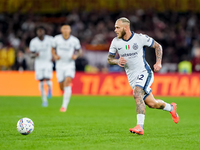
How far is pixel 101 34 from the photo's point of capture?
27.0 metres

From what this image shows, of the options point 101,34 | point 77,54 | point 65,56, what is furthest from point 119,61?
point 101,34

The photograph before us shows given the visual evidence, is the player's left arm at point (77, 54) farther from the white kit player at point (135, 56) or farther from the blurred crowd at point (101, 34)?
the blurred crowd at point (101, 34)

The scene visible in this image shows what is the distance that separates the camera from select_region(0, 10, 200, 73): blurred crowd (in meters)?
24.6

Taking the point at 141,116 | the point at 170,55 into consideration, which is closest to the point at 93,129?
the point at 141,116

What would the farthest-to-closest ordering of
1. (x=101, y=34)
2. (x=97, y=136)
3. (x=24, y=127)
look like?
(x=101, y=34) < (x=97, y=136) < (x=24, y=127)

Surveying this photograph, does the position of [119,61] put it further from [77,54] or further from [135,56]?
[77,54]

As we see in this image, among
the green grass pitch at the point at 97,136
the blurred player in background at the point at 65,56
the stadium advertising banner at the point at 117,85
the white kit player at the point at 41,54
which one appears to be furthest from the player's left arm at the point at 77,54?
the stadium advertising banner at the point at 117,85

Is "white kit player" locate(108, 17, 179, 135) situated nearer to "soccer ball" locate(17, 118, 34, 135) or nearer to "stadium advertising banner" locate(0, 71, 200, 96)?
"soccer ball" locate(17, 118, 34, 135)

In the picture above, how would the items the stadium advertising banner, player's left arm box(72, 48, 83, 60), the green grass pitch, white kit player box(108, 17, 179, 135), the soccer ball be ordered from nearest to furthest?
the green grass pitch, the soccer ball, white kit player box(108, 17, 179, 135), player's left arm box(72, 48, 83, 60), the stadium advertising banner

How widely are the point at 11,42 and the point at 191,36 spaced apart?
473 inches

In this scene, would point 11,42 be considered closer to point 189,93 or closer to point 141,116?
point 189,93

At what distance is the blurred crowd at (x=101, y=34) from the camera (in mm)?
24625

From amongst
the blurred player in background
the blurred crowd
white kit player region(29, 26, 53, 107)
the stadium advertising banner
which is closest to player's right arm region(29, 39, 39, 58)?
white kit player region(29, 26, 53, 107)

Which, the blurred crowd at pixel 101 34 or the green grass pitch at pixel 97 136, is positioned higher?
the blurred crowd at pixel 101 34
